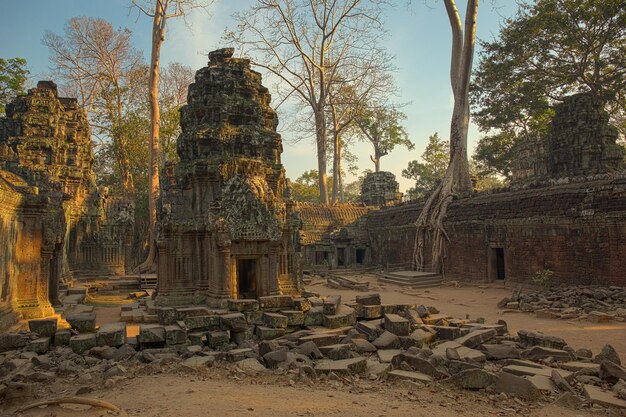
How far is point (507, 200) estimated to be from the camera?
1586 cm

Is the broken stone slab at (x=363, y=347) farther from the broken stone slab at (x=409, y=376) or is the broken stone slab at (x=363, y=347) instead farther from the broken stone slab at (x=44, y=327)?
the broken stone slab at (x=44, y=327)

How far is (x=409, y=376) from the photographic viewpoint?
5.61m

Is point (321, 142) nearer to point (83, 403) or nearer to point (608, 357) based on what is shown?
point (608, 357)

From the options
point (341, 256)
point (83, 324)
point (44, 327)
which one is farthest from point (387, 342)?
point (341, 256)

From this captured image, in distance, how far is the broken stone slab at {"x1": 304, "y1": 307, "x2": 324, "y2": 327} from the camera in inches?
320

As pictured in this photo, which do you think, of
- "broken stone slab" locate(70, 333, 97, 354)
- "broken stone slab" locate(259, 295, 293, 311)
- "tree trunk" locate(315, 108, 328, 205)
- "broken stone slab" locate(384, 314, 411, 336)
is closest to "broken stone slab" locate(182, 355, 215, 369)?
"broken stone slab" locate(70, 333, 97, 354)

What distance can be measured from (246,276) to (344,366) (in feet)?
21.3

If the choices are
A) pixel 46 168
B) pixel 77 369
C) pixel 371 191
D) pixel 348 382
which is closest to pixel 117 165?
pixel 46 168

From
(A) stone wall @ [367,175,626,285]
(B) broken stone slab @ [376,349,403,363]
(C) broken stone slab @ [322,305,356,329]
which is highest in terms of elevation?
(A) stone wall @ [367,175,626,285]

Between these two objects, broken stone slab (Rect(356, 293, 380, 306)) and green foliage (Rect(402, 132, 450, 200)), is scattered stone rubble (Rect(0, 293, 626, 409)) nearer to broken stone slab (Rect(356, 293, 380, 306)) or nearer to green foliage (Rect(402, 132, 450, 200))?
broken stone slab (Rect(356, 293, 380, 306))

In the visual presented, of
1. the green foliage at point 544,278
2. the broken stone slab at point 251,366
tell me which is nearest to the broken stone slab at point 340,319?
the broken stone slab at point 251,366

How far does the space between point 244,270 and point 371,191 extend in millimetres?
20384

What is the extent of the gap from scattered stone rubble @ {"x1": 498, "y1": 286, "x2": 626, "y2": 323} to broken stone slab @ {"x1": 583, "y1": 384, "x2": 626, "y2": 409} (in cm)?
523

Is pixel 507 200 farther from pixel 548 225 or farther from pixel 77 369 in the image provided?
pixel 77 369
